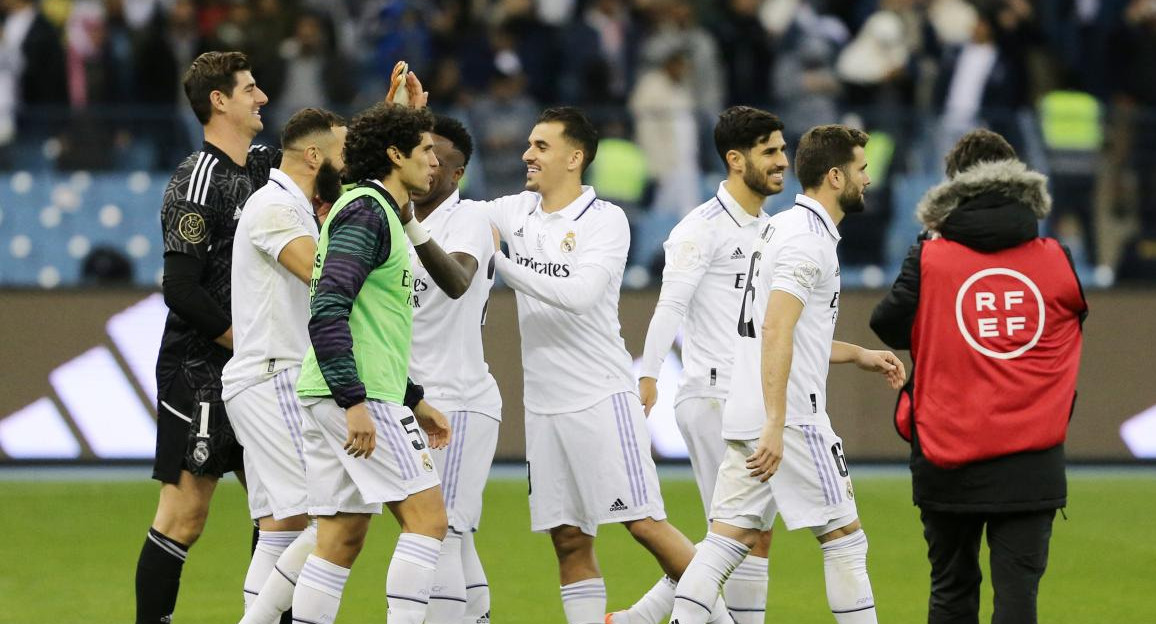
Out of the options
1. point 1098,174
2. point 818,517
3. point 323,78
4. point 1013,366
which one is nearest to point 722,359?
point 818,517

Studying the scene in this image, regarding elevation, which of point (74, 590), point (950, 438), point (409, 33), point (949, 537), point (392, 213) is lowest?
point (74, 590)

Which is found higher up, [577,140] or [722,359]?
[577,140]

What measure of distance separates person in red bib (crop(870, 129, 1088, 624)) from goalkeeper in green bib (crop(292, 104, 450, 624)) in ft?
6.06

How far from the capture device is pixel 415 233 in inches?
254

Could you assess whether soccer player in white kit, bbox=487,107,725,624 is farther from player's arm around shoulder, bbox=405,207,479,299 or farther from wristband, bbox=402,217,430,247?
wristband, bbox=402,217,430,247

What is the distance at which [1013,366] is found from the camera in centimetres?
623

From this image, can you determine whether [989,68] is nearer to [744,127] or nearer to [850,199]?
[744,127]

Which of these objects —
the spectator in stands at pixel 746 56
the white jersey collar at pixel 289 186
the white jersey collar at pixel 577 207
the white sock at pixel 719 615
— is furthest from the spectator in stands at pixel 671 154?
the white jersey collar at pixel 289 186

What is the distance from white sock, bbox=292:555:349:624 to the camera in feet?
20.4

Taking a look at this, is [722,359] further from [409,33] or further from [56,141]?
[409,33]

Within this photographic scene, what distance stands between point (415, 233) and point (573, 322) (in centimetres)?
109

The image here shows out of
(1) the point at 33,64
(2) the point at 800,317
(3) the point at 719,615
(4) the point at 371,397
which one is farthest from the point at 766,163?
(1) the point at 33,64

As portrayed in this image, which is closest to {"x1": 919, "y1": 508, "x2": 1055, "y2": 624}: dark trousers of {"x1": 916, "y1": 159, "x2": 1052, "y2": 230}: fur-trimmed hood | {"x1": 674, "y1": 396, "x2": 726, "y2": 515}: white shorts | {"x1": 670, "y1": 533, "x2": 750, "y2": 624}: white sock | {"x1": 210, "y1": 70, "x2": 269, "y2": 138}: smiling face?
{"x1": 670, "y1": 533, "x2": 750, "y2": 624}: white sock

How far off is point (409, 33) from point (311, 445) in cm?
1122
